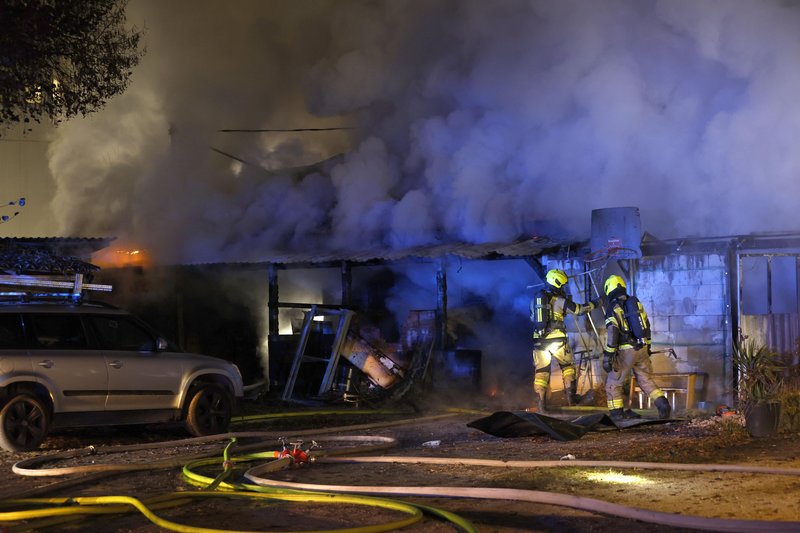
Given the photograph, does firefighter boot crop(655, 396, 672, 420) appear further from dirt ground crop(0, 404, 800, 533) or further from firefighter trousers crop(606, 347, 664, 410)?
dirt ground crop(0, 404, 800, 533)

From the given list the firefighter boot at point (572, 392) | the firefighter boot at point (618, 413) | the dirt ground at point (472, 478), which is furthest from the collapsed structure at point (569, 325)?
the dirt ground at point (472, 478)

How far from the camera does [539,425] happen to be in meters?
9.75

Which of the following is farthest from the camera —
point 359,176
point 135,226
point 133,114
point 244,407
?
point 133,114

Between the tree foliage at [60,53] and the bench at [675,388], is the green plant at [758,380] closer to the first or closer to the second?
the bench at [675,388]

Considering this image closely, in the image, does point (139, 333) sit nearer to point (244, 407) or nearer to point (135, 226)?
point (244, 407)

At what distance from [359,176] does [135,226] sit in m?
5.92

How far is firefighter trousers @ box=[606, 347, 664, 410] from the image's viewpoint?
1173 cm

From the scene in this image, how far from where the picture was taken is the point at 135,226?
21641mm

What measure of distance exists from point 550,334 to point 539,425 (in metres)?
3.07

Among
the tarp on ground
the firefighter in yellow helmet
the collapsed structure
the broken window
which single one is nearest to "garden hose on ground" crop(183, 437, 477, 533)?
the tarp on ground

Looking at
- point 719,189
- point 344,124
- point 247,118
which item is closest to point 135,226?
point 247,118

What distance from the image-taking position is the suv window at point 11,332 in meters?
9.95

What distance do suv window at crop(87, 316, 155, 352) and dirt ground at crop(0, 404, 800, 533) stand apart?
3.91 ft

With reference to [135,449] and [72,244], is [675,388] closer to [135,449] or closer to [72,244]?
[135,449]
